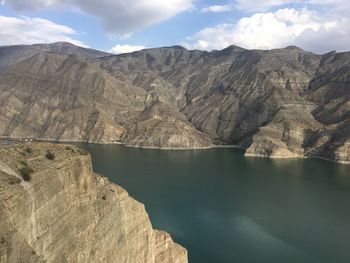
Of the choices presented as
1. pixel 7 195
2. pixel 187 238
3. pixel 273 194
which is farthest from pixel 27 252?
pixel 273 194

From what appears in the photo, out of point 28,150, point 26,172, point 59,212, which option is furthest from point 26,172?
point 28,150

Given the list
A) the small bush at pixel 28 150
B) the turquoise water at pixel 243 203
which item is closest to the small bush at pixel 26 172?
the small bush at pixel 28 150

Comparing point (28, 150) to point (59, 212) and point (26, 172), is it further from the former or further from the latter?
point (59, 212)

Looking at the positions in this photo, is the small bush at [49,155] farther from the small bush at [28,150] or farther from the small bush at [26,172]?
the small bush at [26,172]

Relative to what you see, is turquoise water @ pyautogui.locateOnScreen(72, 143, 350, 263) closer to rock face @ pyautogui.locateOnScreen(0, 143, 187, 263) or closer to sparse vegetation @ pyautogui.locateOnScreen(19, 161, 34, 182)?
rock face @ pyautogui.locateOnScreen(0, 143, 187, 263)

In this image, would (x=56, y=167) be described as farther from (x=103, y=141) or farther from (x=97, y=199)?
(x=103, y=141)
